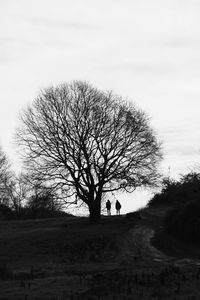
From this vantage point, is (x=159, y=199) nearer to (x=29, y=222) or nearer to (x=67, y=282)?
(x=29, y=222)

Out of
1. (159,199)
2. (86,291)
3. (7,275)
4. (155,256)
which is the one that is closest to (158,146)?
(159,199)

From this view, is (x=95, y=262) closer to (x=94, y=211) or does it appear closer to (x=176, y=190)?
(x=94, y=211)

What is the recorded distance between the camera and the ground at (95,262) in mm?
22086

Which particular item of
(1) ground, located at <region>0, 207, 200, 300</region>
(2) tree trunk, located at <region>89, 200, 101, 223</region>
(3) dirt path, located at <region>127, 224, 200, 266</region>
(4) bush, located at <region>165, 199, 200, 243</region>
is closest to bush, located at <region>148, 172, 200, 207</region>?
(1) ground, located at <region>0, 207, 200, 300</region>

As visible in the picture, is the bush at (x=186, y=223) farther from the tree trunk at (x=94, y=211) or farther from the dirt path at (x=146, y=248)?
the tree trunk at (x=94, y=211)

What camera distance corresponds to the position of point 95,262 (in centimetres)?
3909

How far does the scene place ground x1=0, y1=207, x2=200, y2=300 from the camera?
22.1m

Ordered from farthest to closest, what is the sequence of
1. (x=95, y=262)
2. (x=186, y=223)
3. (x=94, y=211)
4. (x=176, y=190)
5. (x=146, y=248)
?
(x=176, y=190), (x=94, y=211), (x=186, y=223), (x=146, y=248), (x=95, y=262)

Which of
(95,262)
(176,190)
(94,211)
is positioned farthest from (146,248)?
(176,190)

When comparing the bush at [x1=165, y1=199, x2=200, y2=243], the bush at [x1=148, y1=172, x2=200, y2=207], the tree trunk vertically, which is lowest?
the bush at [x1=165, y1=199, x2=200, y2=243]

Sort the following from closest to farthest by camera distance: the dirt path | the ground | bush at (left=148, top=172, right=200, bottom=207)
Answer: the ground, the dirt path, bush at (left=148, top=172, right=200, bottom=207)

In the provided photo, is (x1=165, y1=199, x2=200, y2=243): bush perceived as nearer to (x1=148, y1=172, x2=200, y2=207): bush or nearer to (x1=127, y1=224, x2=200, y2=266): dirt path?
(x1=127, y1=224, x2=200, y2=266): dirt path

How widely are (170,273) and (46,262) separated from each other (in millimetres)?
13715

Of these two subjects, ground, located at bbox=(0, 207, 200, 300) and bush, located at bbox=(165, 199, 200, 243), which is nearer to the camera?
ground, located at bbox=(0, 207, 200, 300)
